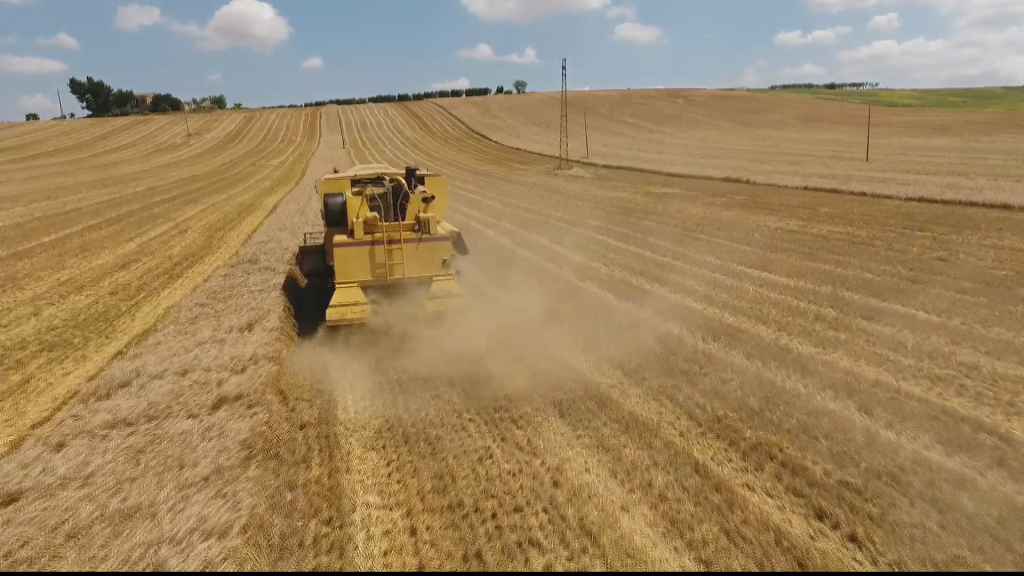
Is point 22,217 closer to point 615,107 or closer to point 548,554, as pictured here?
point 548,554

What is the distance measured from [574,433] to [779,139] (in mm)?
40529

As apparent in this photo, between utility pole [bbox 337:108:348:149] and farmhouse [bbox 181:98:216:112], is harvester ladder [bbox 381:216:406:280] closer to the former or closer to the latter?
utility pole [bbox 337:108:348:149]

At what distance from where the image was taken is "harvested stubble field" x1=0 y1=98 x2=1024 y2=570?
144 inches

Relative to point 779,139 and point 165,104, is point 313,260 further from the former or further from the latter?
point 165,104

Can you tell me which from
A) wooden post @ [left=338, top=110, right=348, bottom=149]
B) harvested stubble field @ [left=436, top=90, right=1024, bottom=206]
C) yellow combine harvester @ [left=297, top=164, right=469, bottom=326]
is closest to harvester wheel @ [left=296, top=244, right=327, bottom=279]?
yellow combine harvester @ [left=297, top=164, right=469, bottom=326]

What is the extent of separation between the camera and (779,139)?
39469 mm

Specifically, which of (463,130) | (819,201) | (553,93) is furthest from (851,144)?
→ (553,93)

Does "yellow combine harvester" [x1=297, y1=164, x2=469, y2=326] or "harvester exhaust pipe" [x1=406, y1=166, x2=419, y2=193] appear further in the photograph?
"harvester exhaust pipe" [x1=406, y1=166, x2=419, y2=193]

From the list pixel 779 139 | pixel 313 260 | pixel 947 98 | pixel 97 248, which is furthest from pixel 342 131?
pixel 947 98

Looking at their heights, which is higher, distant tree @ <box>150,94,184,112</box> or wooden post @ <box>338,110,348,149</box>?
distant tree @ <box>150,94,184,112</box>

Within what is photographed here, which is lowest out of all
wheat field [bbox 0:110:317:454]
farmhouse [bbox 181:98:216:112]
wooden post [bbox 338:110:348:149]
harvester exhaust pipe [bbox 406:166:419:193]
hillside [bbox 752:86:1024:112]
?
wheat field [bbox 0:110:317:454]

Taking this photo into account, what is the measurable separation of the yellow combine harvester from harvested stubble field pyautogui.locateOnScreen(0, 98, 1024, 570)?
0.43m

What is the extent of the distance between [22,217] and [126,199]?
162 inches

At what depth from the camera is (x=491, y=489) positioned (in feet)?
13.9
